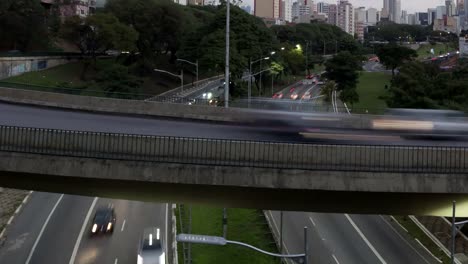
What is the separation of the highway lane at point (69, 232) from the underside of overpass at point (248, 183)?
1060cm

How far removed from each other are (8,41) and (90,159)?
64716 millimetres

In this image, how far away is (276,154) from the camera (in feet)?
45.2

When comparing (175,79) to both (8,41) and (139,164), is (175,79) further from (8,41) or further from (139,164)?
(139,164)

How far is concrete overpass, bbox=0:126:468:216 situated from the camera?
13.5 meters

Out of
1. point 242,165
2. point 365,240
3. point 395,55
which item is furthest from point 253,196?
point 395,55

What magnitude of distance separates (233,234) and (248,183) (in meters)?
14.5

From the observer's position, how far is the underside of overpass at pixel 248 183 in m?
13.5

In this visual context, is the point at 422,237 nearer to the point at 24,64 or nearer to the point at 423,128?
the point at 423,128

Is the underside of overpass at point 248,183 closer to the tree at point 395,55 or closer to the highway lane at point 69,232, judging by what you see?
the highway lane at point 69,232

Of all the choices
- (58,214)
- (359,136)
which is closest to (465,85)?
(359,136)

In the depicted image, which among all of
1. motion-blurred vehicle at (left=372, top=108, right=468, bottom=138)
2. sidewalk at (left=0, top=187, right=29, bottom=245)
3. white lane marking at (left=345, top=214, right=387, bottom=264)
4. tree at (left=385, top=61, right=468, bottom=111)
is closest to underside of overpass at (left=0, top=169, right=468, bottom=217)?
motion-blurred vehicle at (left=372, top=108, right=468, bottom=138)

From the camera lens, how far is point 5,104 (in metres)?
26.2

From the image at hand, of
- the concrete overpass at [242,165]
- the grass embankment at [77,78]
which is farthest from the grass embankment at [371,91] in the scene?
the concrete overpass at [242,165]

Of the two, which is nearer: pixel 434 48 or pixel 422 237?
pixel 422 237
